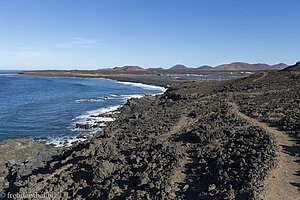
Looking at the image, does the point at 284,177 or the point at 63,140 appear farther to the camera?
the point at 63,140

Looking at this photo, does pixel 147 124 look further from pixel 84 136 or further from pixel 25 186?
pixel 25 186

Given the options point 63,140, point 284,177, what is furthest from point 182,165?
point 63,140

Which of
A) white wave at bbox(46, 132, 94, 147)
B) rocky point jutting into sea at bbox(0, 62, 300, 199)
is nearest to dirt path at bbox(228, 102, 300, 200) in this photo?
rocky point jutting into sea at bbox(0, 62, 300, 199)

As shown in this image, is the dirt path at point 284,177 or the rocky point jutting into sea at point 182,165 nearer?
the dirt path at point 284,177

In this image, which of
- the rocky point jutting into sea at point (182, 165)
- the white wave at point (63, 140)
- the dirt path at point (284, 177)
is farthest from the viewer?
the white wave at point (63, 140)

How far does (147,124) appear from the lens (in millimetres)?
17406

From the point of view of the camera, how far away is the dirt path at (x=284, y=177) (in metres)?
7.02

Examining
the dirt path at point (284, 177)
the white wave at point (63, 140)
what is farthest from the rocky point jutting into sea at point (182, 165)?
the white wave at point (63, 140)

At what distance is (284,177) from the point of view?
7.90m

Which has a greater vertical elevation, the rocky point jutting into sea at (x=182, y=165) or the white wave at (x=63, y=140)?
the rocky point jutting into sea at (x=182, y=165)

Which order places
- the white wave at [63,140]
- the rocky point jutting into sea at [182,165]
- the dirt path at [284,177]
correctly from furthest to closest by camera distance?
the white wave at [63,140] < the rocky point jutting into sea at [182,165] < the dirt path at [284,177]

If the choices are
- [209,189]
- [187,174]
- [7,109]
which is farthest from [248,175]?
[7,109]

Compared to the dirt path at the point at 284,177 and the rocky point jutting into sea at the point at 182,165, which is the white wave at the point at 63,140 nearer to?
the rocky point jutting into sea at the point at 182,165

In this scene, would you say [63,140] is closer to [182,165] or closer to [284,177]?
[182,165]
